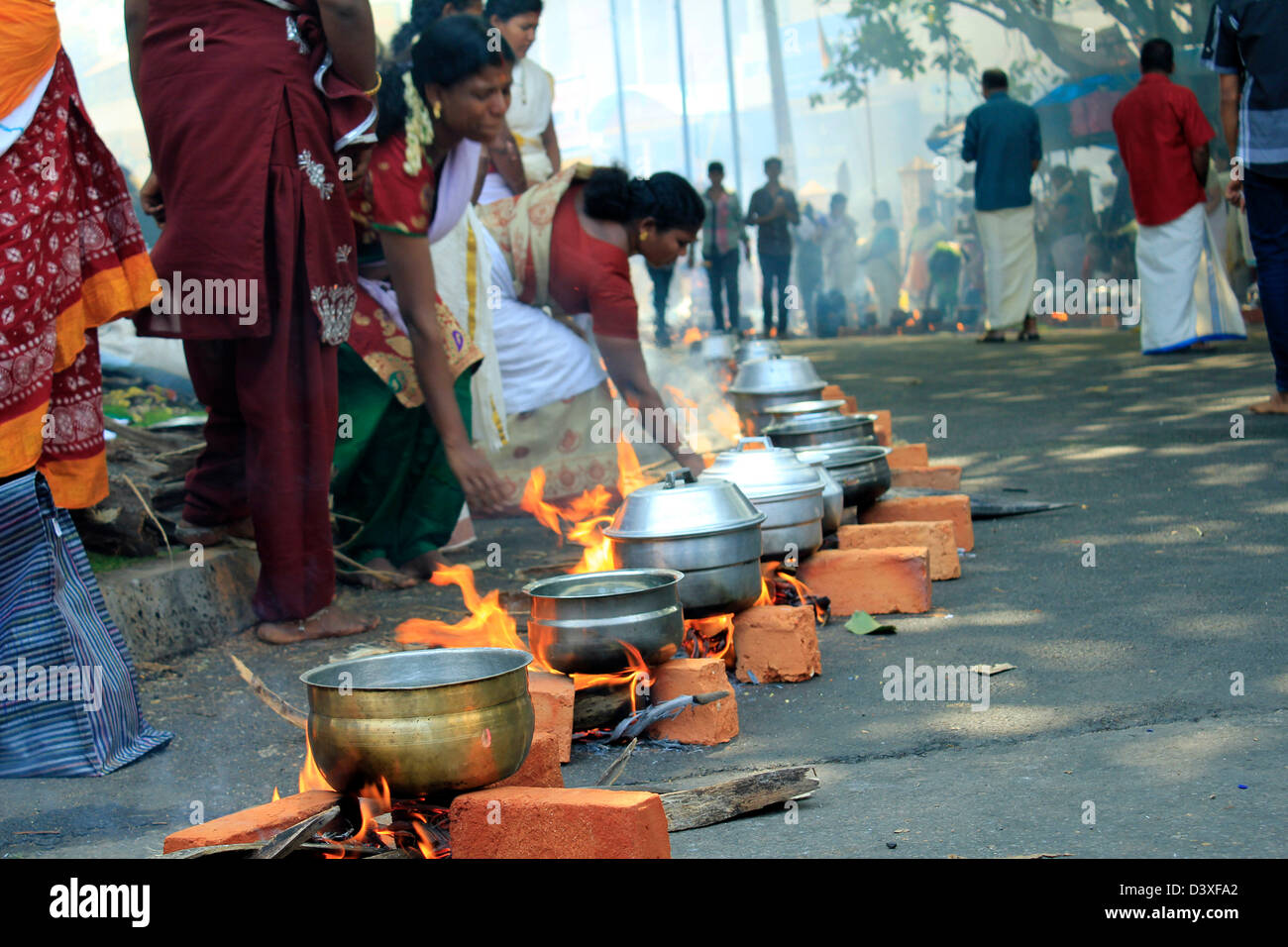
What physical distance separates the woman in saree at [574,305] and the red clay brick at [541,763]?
277 cm

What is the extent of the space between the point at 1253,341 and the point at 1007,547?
23.0ft

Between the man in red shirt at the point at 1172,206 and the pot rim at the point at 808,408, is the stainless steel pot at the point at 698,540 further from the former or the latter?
the man in red shirt at the point at 1172,206

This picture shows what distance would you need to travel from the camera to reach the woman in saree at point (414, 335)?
4254 mm

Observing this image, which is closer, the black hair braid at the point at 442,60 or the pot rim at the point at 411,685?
the pot rim at the point at 411,685

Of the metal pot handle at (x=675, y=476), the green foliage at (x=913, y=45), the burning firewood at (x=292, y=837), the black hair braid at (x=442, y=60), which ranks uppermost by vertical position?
the green foliage at (x=913, y=45)

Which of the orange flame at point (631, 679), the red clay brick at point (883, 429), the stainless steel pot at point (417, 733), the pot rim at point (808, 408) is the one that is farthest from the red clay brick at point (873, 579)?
the red clay brick at point (883, 429)

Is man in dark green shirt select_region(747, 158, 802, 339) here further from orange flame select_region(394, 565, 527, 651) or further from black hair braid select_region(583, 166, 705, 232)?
orange flame select_region(394, 565, 527, 651)

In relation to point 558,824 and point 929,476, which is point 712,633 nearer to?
point 558,824

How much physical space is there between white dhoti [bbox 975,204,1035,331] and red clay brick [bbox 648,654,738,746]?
32.6 feet

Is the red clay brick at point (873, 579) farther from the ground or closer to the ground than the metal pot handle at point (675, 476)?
closer to the ground

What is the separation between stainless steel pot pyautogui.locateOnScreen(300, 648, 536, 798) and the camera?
2.11 m

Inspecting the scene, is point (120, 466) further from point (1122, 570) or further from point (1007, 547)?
point (1122, 570)

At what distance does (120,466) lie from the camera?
5.12m

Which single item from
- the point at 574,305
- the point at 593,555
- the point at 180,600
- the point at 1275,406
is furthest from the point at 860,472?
the point at 1275,406
